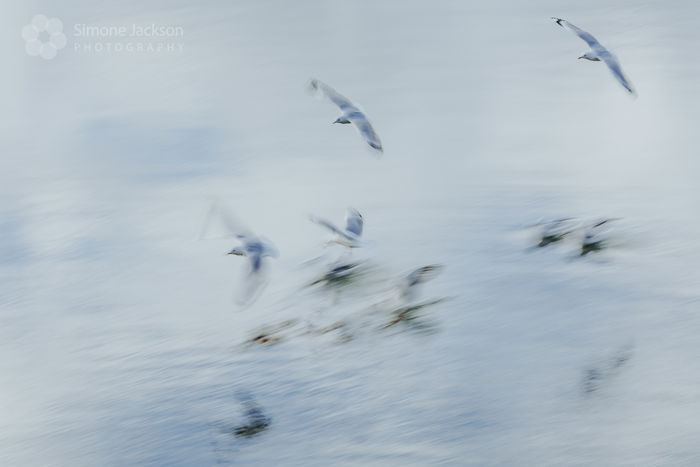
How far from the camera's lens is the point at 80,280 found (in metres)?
7.64

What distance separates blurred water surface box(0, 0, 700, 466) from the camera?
583 cm

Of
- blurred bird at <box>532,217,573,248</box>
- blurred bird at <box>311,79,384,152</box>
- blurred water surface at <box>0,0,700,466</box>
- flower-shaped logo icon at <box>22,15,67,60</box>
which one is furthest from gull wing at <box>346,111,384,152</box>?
flower-shaped logo icon at <box>22,15,67,60</box>

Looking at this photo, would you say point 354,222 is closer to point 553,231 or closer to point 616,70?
point 553,231

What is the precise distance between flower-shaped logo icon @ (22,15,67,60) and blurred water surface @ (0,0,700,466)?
191 millimetres

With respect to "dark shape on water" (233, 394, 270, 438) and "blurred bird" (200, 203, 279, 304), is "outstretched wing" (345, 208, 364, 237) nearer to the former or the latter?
"blurred bird" (200, 203, 279, 304)

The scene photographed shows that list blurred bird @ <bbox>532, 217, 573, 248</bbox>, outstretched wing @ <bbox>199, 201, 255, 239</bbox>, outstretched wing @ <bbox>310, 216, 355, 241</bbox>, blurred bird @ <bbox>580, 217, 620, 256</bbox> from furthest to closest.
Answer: blurred bird @ <bbox>532, 217, 573, 248</bbox>
blurred bird @ <bbox>580, 217, 620, 256</bbox>
outstretched wing @ <bbox>199, 201, 255, 239</bbox>
outstretched wing @ <bbox>310, 216, 355, 241</bbox>

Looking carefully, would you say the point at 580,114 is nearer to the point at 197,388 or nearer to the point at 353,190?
the point at 353,190

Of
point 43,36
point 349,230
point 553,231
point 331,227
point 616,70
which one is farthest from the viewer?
point 43,36

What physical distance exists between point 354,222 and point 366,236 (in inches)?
13.7

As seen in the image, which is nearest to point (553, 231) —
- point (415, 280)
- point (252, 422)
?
point (415, 280)

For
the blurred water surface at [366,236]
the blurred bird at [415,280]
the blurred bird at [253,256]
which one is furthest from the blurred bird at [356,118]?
the blurred bird at [253,256]

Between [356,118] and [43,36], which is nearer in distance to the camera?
A: [356,118]

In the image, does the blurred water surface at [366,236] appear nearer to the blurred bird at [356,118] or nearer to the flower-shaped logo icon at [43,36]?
the flower-shaped logo icon at [43,36]

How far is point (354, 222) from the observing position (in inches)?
291
